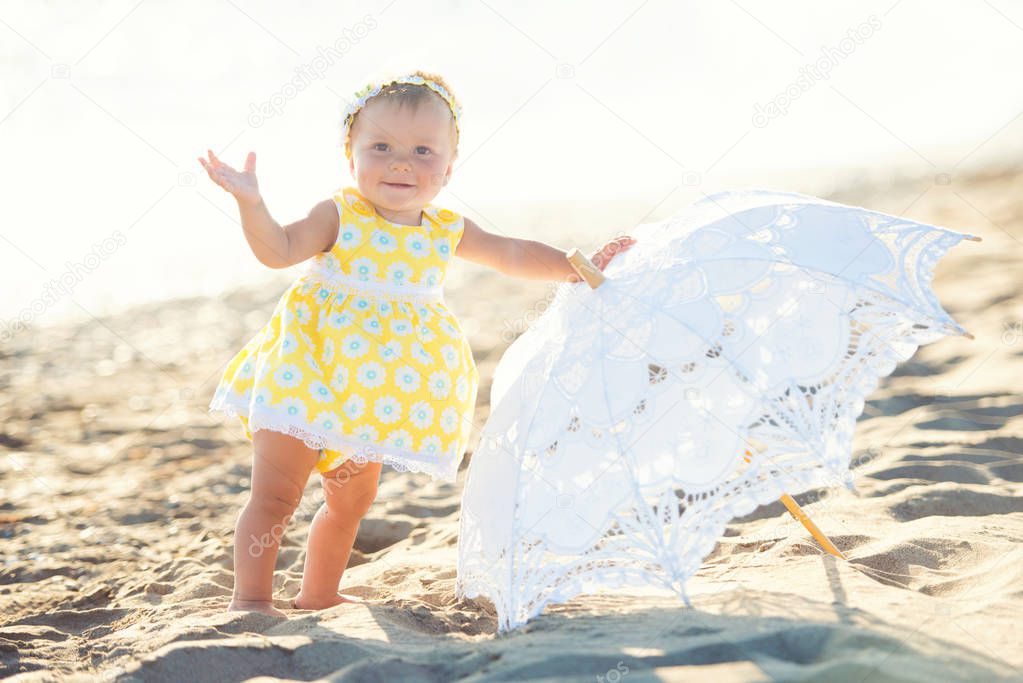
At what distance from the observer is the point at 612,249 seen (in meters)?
2.79

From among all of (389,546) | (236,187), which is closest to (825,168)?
(389,546)

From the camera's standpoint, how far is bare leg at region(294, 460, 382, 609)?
10.3 feet

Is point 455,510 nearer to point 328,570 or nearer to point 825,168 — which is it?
point 328,570

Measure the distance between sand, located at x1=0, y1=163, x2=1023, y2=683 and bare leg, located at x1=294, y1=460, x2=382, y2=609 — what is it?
0.17 m

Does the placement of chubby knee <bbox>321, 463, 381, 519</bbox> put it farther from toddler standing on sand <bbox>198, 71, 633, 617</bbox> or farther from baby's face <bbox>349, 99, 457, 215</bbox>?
baby's face <bbox>349, 99, 457, 215</bbox>

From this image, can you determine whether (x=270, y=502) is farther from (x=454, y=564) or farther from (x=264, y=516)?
(x=454, y=564)

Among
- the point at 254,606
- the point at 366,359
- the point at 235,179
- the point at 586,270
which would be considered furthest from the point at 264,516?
the point at 586,270

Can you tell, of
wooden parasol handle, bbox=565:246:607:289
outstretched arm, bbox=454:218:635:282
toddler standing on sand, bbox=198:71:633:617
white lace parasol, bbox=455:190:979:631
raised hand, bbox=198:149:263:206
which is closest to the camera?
white lace parasol, bbox=455:190:979:631

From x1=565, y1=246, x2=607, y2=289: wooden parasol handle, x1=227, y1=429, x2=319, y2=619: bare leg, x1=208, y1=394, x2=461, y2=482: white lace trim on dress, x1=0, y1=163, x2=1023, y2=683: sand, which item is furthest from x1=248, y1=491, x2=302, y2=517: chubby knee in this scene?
x1=565, y1=246, x2=607, y2=289: wooden parasol handle

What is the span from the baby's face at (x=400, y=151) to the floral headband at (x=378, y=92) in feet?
0.11

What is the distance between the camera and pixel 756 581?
2809 millimetres

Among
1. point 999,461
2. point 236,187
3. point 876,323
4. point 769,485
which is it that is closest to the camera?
point 769,485

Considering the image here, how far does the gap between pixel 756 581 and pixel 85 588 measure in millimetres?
2671

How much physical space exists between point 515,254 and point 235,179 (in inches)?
37.4
